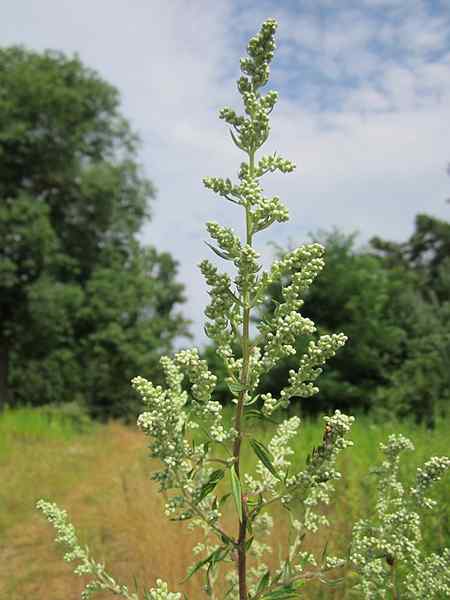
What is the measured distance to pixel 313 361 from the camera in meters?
1.72

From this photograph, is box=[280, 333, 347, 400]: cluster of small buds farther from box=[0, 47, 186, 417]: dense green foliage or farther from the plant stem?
box=[0, 47, 186, 417]: dense green foliage

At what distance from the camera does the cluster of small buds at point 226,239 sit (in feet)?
5.71

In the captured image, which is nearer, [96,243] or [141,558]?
[141,558]

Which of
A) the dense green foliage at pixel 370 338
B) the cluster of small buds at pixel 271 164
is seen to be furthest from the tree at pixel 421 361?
the cluster of small buds at pixel 271 164

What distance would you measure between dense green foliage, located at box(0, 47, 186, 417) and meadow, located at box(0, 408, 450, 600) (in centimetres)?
1007

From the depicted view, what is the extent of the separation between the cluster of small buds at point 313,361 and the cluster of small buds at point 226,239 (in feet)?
1.19

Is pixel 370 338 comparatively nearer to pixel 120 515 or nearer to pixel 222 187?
pixel 120 515

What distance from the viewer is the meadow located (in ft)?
14.2

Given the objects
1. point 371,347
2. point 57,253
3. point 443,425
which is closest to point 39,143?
point 57,253

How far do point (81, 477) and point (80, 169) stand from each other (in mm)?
15278

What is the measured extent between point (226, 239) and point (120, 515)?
5.41 meters

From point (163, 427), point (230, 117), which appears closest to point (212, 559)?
point (163, 427)

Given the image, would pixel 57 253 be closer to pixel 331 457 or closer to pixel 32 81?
pixel 32 81

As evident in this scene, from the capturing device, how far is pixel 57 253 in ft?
70.8
